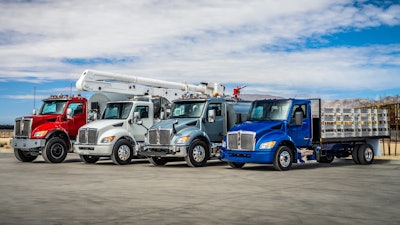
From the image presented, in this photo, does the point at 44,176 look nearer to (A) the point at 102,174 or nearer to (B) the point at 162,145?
(A) the point at 102,174

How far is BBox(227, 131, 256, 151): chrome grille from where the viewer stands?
56.9ft

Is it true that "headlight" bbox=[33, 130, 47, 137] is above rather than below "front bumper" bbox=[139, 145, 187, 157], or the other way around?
above

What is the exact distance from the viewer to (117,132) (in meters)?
21.0

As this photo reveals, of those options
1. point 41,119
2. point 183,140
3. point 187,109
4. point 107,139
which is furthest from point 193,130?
point 41,119

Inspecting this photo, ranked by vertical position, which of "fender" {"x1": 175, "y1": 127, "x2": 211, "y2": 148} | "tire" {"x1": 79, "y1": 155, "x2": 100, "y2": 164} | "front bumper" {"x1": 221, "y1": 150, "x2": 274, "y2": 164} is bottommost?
"tire" {"x1": 79, "y1": 155, "x2": 100, "y2": 164}

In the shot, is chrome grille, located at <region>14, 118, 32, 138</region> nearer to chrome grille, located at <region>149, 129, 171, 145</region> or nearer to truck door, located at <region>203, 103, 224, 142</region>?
chrome grille, located at <region>149, 129, 171, 145</region>

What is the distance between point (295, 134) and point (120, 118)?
7.59m

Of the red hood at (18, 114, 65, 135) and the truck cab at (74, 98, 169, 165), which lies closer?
the truck cab at (74, 98, 169, 165)

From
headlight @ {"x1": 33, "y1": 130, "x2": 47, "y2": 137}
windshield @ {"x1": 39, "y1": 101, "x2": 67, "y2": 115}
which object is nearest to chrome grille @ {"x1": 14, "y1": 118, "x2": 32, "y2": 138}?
headlight @ {"x1": 33, "y1": 130, "x2": 47, "y2": 137}

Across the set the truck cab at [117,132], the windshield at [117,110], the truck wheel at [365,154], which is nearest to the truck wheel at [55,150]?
the truck cab at [117,132]

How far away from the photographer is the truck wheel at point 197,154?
63.1 feet

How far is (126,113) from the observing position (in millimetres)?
21984

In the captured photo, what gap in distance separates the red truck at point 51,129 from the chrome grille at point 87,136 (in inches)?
46.1

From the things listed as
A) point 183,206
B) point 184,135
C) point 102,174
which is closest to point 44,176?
point 102,174
